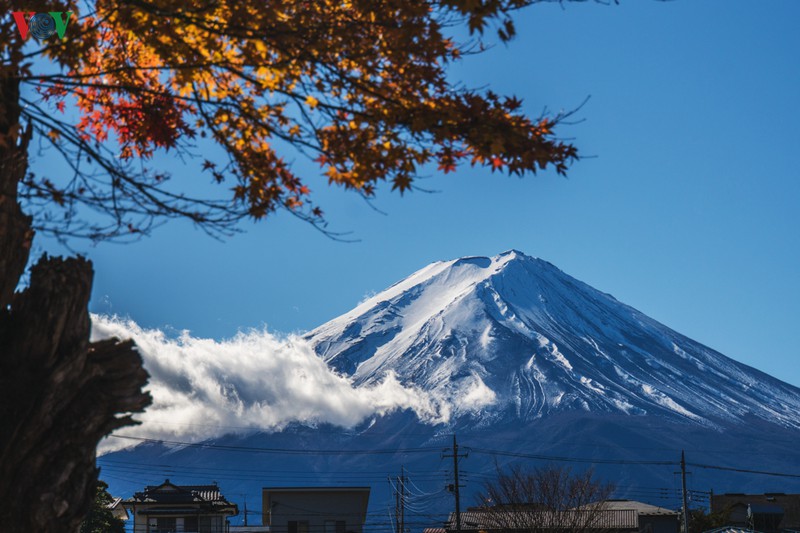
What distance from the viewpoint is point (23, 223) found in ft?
22.8

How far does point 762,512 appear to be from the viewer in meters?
55.3

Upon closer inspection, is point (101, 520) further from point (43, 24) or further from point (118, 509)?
point (43, 24)

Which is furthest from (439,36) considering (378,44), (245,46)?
(245,46)

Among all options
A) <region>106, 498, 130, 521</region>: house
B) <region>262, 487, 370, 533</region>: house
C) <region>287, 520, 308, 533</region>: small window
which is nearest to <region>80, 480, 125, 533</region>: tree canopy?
<region>106, 498, 130, 521</region>: house

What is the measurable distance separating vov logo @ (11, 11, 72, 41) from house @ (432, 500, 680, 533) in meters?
32.1

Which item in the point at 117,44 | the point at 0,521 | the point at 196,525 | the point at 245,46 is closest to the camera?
the point at 0,521

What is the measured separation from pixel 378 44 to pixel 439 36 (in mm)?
393

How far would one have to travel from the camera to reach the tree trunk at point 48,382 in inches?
250

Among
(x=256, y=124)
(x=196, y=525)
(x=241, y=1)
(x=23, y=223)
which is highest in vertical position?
(x=241, y=1)

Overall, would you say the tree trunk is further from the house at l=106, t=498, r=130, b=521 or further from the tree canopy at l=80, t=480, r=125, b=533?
the house at l=106, t=498, r=130, b=521

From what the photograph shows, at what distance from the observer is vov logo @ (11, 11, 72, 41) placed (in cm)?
693

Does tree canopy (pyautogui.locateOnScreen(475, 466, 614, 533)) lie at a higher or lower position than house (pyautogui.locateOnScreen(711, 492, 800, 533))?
higher

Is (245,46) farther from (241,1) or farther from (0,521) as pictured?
(0,521)

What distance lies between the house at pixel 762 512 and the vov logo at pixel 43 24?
48166 mm
